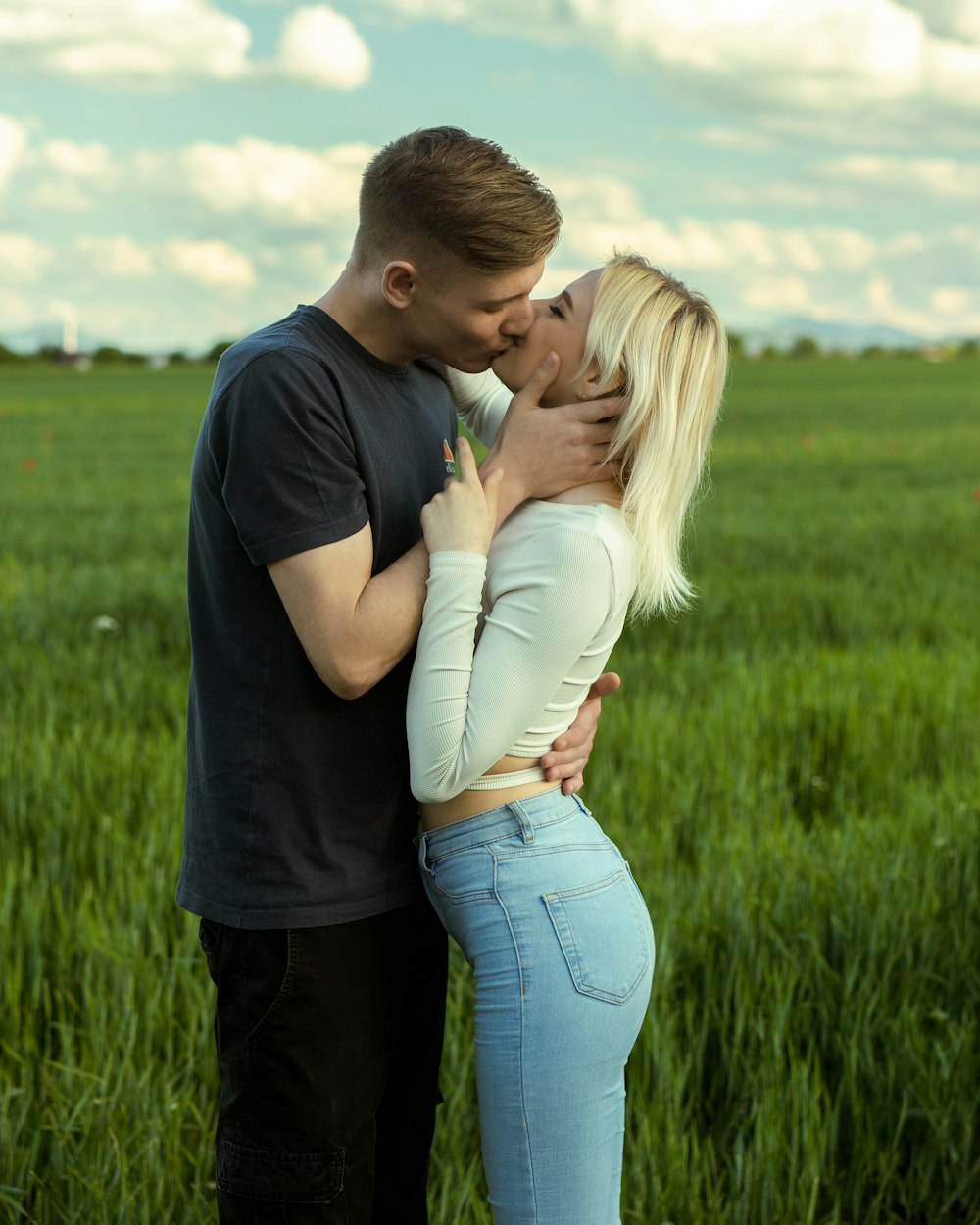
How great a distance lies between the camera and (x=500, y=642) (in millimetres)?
1589

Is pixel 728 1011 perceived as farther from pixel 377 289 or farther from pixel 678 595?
pixel 377 289

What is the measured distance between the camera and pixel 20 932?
291 cm

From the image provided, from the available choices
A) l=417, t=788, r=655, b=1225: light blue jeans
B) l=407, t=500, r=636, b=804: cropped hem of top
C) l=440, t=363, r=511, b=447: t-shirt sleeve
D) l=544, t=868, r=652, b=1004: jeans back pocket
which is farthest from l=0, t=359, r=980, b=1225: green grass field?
l=440, t=363, r=511, b=447: t-shirt sleeve

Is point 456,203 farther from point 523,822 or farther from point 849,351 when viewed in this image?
point 849,351

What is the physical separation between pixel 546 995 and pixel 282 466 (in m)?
0.75

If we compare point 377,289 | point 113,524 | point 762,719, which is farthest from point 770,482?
point 377,289

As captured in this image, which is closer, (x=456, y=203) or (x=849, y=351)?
(x=456, y=203)

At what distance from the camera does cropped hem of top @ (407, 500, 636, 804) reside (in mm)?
1565

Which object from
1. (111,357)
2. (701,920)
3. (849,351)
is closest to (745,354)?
(849,351)

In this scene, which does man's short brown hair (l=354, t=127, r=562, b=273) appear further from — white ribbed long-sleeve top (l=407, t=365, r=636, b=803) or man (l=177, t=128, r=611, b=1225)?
white ribbed long-sleeve top (l=407, t=365, r=636, b=803)

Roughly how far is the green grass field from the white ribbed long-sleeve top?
1.03m

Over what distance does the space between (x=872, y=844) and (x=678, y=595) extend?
191cm

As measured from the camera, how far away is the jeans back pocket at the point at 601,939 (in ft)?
5.26

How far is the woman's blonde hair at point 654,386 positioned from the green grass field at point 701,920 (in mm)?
1232
